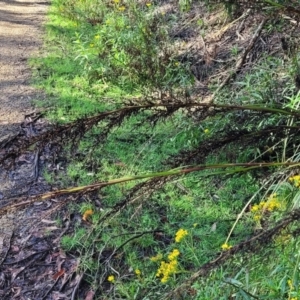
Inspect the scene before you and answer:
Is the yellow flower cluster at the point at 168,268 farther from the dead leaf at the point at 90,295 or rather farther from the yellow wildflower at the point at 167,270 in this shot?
the dead leaf at the point at 90,295

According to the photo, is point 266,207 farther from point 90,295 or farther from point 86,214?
point 86,214

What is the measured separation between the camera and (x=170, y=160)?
218 cm

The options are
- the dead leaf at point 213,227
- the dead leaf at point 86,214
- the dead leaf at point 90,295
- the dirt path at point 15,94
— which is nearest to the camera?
the dead leaf at point 90,295

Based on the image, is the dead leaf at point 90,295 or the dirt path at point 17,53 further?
the dirt path at point 17,53

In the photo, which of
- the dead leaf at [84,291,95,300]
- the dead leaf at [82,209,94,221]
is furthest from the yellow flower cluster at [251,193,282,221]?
the dead leaf at [82,209,94,221]

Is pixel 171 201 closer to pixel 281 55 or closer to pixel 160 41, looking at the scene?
pixel 281 55

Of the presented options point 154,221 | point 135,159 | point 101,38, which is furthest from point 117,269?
point 101,38

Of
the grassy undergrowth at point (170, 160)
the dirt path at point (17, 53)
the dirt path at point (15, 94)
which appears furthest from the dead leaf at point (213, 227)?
the dirt path at point (17, 53)

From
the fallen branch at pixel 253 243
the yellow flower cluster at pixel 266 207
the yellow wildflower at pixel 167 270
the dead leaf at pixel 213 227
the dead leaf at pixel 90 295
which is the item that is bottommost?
the dead leaf at pixel 90 295

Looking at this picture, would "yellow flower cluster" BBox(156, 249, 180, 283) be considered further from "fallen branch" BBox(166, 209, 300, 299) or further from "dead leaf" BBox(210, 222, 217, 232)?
"fallen branch" BBox(166, 209, 300, 299)

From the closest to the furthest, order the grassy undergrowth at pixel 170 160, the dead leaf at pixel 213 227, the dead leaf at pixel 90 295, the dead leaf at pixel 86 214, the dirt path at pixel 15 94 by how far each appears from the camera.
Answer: the grassy undergrowth at pixel 170 160 → the dead leaf at pixel 90 295 → the dead leaf at pixel 213 227 → the dirt path at pixel 15 94 → the dead leaf at pixel 86 214

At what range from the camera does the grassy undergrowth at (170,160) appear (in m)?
2.16

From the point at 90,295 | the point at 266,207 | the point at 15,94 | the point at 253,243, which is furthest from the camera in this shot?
the point at 15,94

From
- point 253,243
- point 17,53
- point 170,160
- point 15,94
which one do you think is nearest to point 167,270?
point 170,160
